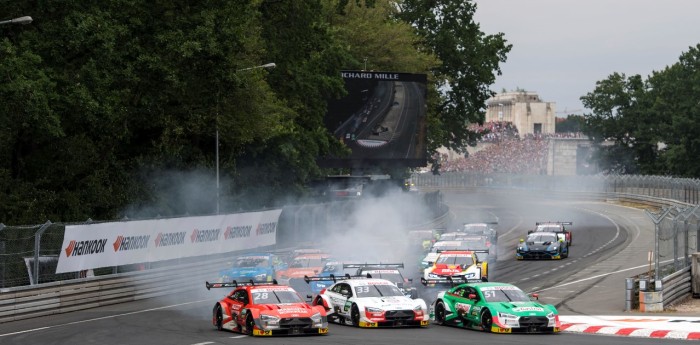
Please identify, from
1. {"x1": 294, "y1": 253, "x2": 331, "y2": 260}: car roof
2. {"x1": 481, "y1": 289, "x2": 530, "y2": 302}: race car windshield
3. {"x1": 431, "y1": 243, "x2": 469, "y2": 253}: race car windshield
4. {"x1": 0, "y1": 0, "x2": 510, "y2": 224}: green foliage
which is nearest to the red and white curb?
{"x1": 481, "y1": 289, "x2": 530, "y2": 302}: race car windshield

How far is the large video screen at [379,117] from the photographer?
6562 centimetres

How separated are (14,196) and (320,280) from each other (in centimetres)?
1345

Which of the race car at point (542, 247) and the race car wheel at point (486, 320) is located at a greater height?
the race car wheel at point (486, 320)

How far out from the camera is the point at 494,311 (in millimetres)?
28281

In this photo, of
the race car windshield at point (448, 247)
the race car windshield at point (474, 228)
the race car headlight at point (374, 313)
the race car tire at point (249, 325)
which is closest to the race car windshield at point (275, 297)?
the race car tire at point (249, 325)

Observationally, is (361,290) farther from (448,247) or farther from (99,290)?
(448,247)

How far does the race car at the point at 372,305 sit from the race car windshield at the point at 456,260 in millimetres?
10983

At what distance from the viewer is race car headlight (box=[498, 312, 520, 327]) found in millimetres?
27906

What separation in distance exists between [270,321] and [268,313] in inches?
9.6

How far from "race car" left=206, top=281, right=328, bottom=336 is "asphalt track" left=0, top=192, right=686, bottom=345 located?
13.2 inches

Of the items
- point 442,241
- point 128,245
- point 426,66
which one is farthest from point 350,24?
point 128,245

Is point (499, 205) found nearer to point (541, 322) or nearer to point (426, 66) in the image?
point (426, 66)

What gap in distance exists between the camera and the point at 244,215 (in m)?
47.4

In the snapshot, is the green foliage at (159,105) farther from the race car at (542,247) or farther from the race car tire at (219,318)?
the race car tire at (219,318)
